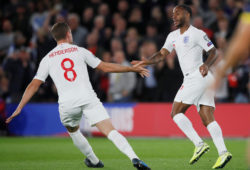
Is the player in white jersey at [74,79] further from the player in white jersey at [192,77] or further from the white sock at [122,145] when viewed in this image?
the player in white jersey at [192,77]

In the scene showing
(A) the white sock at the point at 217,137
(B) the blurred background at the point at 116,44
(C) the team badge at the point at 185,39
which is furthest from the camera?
(B) the blurred background at the point at 116,44

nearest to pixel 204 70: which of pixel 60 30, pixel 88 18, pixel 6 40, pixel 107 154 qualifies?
pixel 60 30

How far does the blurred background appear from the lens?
15.9m

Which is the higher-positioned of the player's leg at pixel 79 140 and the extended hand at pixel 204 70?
the extended hand at pixel 204 70

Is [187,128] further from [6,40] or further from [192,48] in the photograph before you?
[6,40]

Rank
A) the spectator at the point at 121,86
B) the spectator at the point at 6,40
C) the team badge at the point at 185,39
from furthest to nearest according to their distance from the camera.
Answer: the spectator at the point at 6,40 < the spectator at the point at 121,86 < the team badge at the point at 185,39

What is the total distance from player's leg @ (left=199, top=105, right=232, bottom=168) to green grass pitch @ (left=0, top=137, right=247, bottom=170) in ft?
0.68

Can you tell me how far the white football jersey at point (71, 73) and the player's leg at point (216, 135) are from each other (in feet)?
6.98

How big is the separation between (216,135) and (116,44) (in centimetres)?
844

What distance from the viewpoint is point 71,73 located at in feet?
25.2

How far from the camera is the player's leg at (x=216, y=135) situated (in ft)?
26.8

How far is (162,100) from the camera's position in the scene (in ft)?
53.6

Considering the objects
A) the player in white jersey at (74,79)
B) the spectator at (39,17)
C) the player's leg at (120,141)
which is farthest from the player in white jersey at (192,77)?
the spectator at (39,17)

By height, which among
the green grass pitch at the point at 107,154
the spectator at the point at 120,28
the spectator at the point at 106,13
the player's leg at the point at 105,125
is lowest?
the green grass pitch at the point at 107,154
